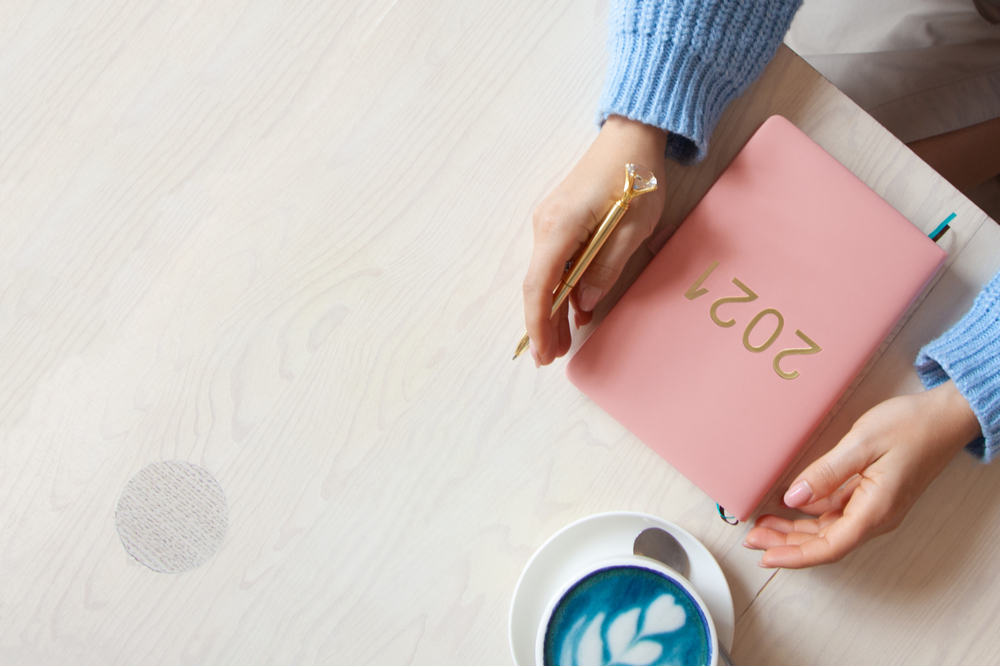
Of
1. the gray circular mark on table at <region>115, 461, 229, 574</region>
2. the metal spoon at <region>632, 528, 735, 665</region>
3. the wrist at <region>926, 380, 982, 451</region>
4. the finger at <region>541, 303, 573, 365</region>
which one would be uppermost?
the wrist at <region>926, 380, 982, 451</region>

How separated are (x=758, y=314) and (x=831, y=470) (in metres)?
0.15

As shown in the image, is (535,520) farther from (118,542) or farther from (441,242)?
(118,542)

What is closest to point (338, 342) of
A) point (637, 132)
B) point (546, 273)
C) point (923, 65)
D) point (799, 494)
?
point (546, 273)

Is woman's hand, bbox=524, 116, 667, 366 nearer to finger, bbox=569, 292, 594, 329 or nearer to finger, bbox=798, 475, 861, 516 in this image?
finger, bbox=569, 292, 594, 329

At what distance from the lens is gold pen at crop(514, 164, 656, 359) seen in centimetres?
51

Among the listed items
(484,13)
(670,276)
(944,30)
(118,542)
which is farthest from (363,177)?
(944,30)

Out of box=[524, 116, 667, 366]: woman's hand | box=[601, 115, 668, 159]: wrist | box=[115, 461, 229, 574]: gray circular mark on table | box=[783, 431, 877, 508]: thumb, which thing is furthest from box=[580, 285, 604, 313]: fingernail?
box=[115, 461, 229, 574]: gray circular mark on table

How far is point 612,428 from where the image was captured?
1.92ft

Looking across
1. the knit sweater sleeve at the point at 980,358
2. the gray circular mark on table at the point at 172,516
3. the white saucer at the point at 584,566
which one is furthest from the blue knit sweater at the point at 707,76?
the gray circular mark on table at the point at 172,516

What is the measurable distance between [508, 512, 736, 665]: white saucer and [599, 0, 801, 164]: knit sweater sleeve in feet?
1.08

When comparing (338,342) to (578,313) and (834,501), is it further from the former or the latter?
(834,501)

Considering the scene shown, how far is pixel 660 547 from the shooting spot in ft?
1.84

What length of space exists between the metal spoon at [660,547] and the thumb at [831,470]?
102 millimetres

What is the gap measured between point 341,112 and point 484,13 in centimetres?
16
